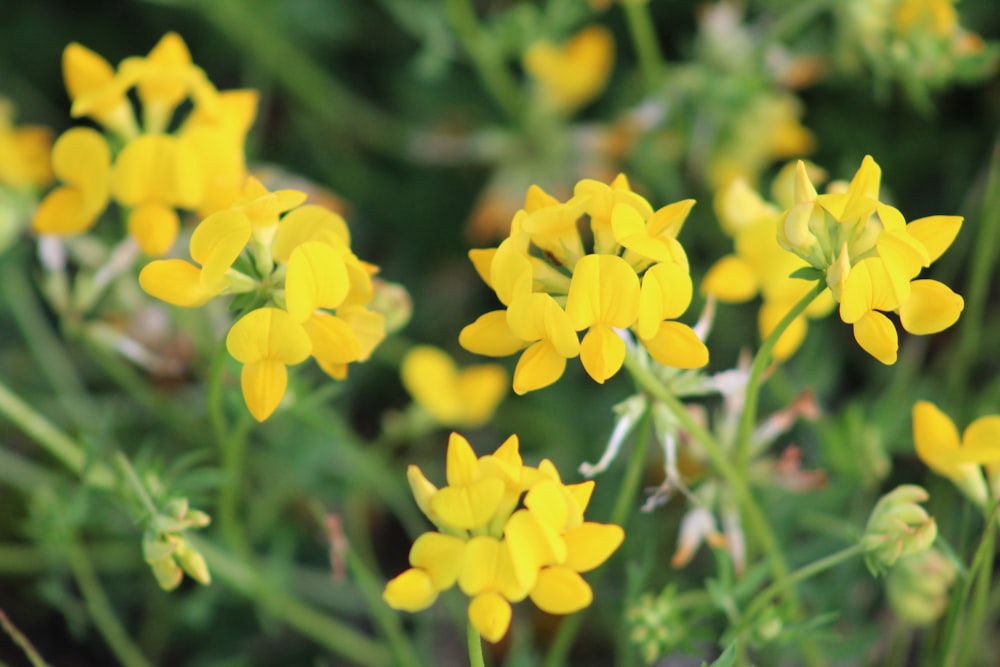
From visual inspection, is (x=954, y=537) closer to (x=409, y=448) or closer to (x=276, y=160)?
(x=409, y=448)

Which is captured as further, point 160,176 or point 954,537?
point 954,537

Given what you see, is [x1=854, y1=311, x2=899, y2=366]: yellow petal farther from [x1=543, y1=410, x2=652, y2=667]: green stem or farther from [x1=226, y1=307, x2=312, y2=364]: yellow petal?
[x1=226, y1=307, x2=312, y2=364]: yellow petal

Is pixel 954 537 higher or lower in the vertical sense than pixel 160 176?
lower

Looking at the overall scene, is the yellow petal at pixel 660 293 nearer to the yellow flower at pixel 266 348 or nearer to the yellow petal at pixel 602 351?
the yellow petal at pixel 602 351

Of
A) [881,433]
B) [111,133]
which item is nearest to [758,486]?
[881,433]

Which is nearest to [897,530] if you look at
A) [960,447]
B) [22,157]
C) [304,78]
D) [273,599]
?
[960,447]

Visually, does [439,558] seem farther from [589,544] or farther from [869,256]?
[869,256]

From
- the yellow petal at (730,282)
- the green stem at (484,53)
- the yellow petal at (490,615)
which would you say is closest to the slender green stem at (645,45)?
the green stem at (484,53)
